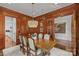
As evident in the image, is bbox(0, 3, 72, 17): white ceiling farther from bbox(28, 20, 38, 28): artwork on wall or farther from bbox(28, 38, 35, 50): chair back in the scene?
bbox(28, 38, 35, 50): chair back

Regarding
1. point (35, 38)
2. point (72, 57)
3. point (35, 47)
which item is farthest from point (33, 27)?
point (72, 57)

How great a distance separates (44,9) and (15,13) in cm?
46

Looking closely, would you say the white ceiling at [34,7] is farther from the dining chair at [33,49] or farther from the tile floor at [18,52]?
the tile floor at [18,52]

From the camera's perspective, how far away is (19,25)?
2.06 meters

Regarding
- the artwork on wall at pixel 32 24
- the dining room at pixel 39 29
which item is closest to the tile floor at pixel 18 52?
the dining room at pixel 39 29

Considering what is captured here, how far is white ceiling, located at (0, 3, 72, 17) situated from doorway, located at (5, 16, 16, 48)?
8.5 inches

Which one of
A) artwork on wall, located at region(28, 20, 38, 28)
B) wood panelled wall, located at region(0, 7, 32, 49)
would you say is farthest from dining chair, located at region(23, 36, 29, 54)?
artwork on wall, located at region(28, 20, 38, 28)

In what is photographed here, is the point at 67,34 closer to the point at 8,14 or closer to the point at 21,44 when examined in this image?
the point at 21,44

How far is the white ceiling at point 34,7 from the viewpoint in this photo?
6.73ft

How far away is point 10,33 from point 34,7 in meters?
0.56

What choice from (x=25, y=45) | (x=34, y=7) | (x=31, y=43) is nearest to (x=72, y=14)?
(x=34, y=7)

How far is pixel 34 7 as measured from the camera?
2.09 meters

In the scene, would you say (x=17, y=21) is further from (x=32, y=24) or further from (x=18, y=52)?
(x=18, y=52)

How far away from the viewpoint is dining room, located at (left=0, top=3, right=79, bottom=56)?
2.03m
